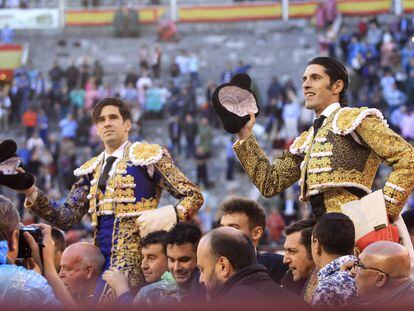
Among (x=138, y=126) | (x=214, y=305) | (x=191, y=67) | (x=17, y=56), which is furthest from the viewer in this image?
(x=17, y=56)

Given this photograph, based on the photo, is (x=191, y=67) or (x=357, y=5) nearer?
(x=191, y=67)

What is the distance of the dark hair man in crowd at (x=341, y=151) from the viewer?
682cm

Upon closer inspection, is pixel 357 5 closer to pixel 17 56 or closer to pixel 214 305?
pixel 17 56

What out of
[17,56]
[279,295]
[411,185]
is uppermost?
[17,56]

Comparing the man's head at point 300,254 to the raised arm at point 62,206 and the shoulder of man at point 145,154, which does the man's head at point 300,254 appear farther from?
the raised arm at point 62,206

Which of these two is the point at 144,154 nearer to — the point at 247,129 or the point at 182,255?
the point at 247,129

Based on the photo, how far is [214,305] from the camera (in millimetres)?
4168

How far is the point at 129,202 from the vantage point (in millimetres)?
7711

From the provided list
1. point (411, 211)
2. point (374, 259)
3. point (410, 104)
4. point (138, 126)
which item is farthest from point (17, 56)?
point (374, 259)

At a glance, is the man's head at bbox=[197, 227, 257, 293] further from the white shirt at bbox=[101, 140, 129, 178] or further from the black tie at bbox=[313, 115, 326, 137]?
the white shirt at bbox=[101, 140, 129, 178]

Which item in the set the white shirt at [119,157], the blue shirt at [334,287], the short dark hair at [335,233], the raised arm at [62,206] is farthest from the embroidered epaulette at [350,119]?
the raised arm at [62,206]

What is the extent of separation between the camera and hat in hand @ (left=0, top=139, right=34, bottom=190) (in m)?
7.03

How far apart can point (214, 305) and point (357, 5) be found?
28204 millimetres

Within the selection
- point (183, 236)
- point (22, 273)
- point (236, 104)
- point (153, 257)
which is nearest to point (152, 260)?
point (153, 257)
